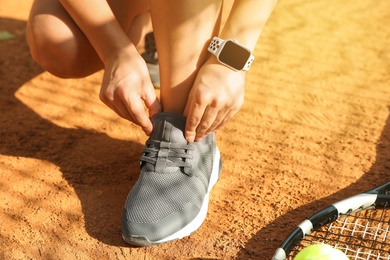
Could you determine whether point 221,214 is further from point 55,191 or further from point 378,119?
point 378,119

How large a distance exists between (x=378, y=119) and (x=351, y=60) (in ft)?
1.63

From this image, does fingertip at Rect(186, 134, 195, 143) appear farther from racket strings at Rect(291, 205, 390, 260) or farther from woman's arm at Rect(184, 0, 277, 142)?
racket strings at Rect(291, 205, 390, 260)

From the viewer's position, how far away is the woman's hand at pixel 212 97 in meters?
1.36

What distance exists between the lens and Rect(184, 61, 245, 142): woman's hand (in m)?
1.36

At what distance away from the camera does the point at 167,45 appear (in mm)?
A: 1424

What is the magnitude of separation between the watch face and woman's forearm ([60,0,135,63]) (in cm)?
25

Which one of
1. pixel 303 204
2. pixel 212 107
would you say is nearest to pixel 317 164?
pixel 303 204

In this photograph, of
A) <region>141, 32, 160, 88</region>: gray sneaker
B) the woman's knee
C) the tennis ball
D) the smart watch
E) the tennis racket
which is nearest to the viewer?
the tennis ball

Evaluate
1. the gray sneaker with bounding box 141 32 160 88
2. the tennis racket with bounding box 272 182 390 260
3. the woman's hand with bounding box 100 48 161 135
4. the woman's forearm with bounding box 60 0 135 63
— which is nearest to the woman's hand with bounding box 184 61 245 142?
the woman's hand with bounding box 100 48 161 135

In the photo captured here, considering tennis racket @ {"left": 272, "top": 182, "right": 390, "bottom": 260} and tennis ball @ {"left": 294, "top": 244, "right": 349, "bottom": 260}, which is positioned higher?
tennis ball @ {"left": 294, "top": 244, "right": 349, "bottom": 260}

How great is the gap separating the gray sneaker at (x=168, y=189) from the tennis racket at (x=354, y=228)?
0.29 metres

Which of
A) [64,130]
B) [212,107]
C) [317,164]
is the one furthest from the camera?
[64,130]

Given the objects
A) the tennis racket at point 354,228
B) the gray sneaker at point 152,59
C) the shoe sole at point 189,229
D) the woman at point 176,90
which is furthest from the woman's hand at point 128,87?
the gray sneaker at point 152,59

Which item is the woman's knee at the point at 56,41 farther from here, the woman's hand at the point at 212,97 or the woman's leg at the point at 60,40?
Answer: the woman's hand at the point at 212,97
